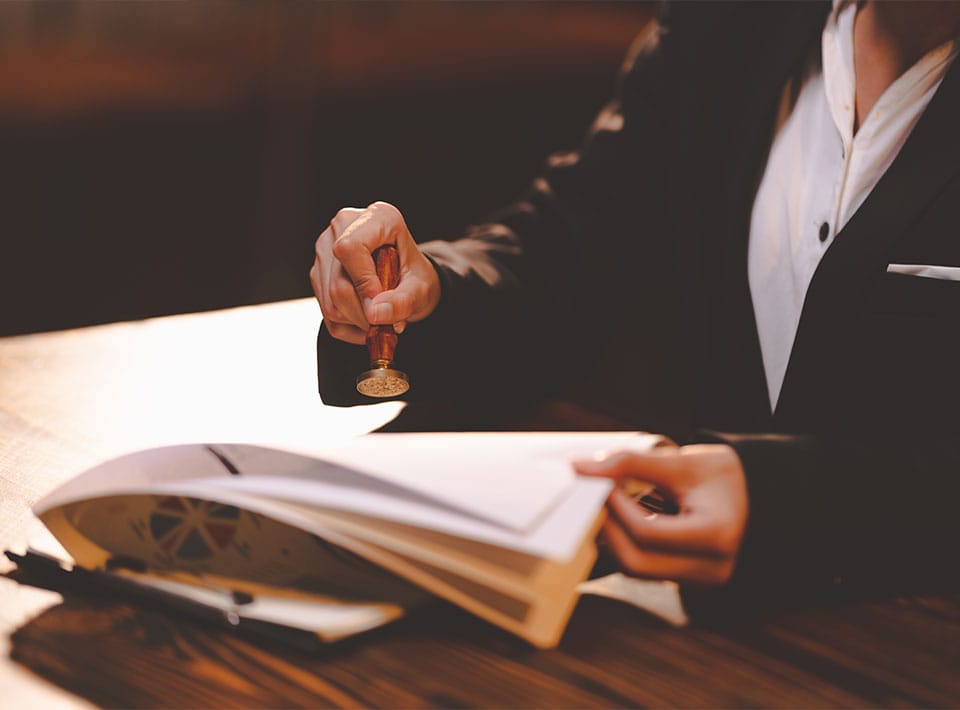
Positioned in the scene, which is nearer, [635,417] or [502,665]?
[502,665]

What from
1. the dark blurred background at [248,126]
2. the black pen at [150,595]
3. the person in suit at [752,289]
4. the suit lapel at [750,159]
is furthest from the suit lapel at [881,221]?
the dark blurred background at [248,126]

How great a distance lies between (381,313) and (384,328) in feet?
0.07

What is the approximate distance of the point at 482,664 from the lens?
51cm

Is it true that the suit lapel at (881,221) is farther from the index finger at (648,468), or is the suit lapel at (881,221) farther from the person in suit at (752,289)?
the index finger at (648,468)

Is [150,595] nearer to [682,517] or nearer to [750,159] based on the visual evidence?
[682,517]

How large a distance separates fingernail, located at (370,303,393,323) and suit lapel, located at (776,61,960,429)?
374 mm

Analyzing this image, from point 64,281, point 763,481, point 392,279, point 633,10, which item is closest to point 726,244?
point 392,279

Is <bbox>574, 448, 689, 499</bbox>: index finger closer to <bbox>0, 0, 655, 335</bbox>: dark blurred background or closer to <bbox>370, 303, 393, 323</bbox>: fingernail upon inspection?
<bbox>370, 303, 393, 323</bbox>: fingernail

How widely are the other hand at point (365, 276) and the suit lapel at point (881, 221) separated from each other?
0.34m

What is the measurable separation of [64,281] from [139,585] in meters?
1.90

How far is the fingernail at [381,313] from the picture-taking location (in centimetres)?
75

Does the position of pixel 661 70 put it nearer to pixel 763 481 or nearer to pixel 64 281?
pixel 763 481

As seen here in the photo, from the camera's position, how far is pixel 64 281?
7.36 ft

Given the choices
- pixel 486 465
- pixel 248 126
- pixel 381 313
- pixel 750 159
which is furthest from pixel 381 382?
pixel 248 126
